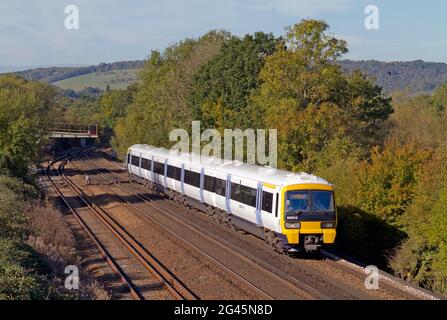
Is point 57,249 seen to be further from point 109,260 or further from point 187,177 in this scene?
point 187,177

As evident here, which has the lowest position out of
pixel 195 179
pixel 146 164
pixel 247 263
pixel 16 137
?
pixel 247 263

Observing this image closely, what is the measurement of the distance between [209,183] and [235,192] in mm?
3394

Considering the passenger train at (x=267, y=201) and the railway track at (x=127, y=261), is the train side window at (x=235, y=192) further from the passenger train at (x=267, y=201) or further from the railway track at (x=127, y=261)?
the railway track at (x=127, y=261)

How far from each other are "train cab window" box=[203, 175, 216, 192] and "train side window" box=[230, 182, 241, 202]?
2.39 m

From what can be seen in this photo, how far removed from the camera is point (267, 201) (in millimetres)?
19562

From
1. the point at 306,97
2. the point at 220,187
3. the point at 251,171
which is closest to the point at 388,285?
the point at 251,171

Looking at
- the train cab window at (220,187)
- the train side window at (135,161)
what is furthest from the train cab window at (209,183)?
the train side window at (135,161)

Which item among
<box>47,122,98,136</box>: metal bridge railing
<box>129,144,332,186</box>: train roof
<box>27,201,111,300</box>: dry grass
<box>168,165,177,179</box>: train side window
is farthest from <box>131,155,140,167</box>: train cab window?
<box>47,122,98,136</box>: metal bridge railing

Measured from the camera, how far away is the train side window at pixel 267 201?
19266 mm

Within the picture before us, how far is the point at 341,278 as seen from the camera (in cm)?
1656

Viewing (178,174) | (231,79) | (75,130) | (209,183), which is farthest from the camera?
(75,130)

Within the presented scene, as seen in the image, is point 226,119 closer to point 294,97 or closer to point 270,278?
point 294,97
